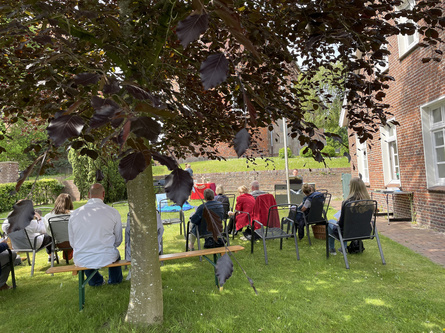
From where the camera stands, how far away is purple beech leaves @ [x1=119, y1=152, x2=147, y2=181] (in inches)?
31.8

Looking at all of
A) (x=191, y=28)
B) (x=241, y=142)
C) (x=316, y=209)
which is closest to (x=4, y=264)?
(x=241, y=142)

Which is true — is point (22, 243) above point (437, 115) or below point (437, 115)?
below

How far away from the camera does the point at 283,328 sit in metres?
2.77

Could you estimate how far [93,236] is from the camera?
3639 millimetres

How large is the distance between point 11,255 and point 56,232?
0.69m

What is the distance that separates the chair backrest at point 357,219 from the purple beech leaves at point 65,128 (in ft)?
14.2

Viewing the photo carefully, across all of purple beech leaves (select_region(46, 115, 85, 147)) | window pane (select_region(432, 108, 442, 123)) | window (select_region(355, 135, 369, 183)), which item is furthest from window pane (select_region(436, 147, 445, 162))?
purple beech leaves (select_region(46, 115, 85, 147))

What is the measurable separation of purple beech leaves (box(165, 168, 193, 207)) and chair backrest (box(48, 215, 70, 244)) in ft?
14.4

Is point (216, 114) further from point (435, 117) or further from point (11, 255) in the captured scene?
point (435, 117)

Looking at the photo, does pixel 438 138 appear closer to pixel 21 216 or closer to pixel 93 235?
pixel 93 235

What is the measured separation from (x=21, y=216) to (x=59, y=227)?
429 cm

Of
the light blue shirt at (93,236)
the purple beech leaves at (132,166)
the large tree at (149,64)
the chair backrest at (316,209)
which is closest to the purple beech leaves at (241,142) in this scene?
the large tree at (149,64)

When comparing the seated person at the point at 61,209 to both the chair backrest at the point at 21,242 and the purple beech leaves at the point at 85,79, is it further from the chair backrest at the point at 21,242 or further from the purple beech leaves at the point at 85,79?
the purple beech leaves at the point at 85,79

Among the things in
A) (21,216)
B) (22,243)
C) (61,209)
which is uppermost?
(21,216)
